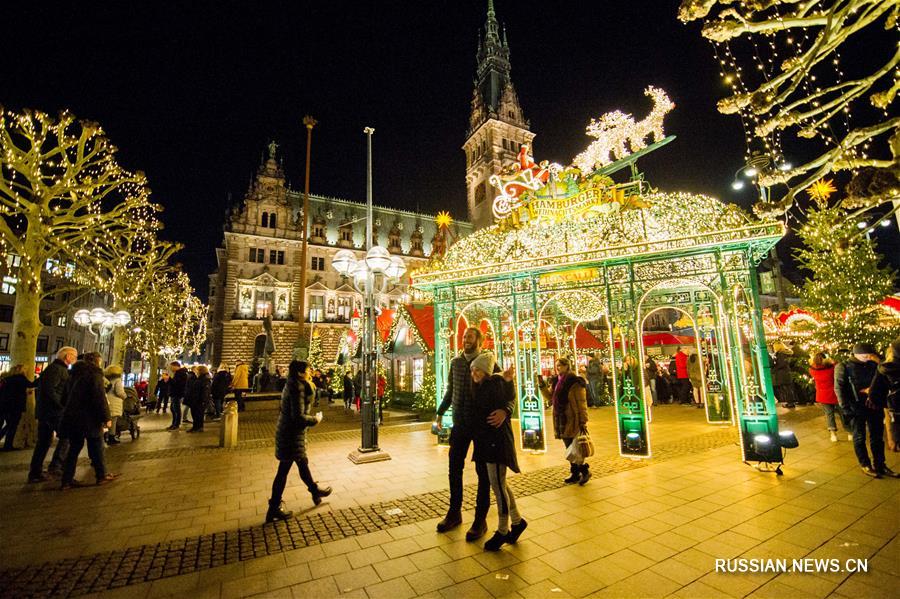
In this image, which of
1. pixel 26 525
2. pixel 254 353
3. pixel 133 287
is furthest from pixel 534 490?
pixel 254 353

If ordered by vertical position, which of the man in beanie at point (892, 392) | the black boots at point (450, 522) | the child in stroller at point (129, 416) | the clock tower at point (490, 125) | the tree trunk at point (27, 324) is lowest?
the black boots at point (450, 522)

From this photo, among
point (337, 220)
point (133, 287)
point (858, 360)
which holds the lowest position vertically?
point (858, 360)

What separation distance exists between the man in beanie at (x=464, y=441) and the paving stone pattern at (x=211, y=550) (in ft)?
1.87

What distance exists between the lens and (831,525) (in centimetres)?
392

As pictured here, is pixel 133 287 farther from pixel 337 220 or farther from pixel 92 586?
pixel 337 220

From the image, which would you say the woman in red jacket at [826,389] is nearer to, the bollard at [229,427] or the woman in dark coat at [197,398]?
the bollard at [229,427]

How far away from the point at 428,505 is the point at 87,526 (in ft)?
13.0

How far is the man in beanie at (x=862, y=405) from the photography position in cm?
555

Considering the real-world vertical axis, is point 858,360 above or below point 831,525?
above

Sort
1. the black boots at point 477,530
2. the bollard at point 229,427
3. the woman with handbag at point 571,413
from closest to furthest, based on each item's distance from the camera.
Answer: the black boots at point 477,530
the woman with handbag at point 571,413
the bollard at point 229,427

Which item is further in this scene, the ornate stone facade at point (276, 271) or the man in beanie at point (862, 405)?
the ornate stone facade at point (276, 271)

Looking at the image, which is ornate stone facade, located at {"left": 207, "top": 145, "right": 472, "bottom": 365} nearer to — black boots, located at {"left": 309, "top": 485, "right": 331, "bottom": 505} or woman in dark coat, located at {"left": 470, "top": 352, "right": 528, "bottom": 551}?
black boots, located at {"left": 309, "top": 485, "right": 331, "bottom": 505}

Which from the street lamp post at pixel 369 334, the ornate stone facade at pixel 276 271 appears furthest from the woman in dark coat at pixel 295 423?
the ornate stone facade at pixel 276 271

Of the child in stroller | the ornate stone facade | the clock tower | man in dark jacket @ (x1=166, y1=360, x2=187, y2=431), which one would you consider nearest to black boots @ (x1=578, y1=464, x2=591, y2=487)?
the child in stroller
